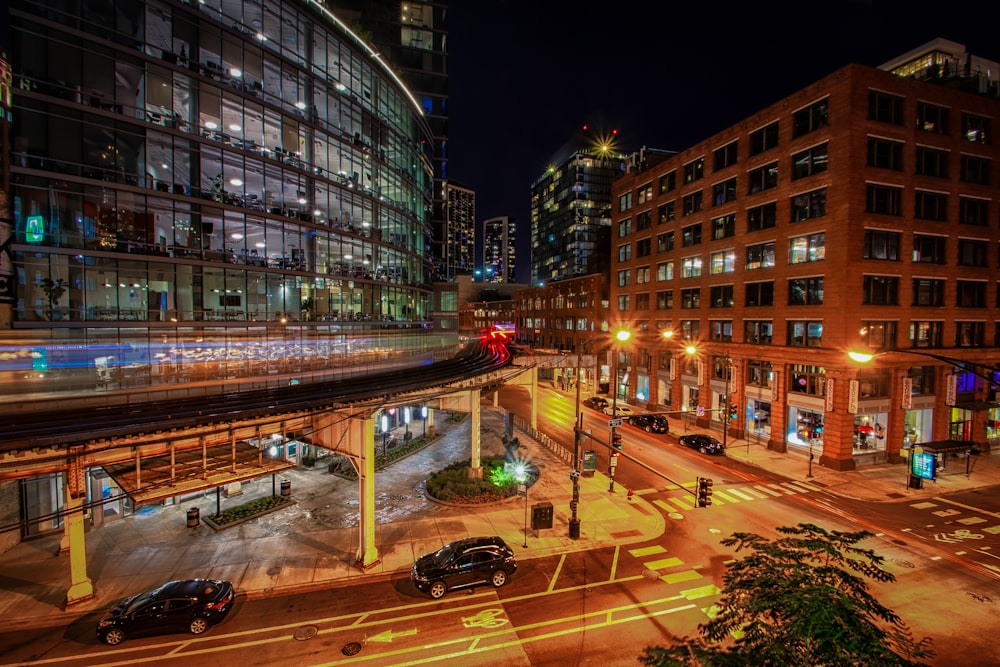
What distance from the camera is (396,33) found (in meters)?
55.7

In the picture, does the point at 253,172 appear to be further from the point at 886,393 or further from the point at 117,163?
the point at 886,393

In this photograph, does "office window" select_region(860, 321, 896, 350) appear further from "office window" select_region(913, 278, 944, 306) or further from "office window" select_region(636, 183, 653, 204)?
"office window" select_region(636, 183, 653, 204)

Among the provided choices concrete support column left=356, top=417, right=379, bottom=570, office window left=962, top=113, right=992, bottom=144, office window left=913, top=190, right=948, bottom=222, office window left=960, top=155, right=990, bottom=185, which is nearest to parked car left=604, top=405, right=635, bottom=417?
office window left=913, top=190, right=948, bottom=222

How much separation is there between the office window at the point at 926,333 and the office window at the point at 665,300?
18521 millimetres

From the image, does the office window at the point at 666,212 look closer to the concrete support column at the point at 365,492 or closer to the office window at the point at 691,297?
the office window at the point at 691,297

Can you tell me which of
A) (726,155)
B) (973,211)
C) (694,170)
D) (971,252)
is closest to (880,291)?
(971,252)

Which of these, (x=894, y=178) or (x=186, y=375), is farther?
(x=894, y=178)

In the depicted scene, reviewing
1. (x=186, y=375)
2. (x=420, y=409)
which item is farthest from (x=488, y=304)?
(x=186, y=375)

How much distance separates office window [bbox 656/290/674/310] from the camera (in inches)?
1820

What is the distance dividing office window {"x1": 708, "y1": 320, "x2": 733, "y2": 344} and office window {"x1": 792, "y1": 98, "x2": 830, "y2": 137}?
49.9ft

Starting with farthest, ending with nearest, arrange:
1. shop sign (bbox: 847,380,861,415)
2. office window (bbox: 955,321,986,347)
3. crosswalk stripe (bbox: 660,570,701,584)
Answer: office window (bbox: 955,321,986,347)
shop sign (bbox: 847,380,861,415)
crosswalk stripe (bbox: 660,570,701,584)

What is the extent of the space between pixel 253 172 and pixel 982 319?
177 ft

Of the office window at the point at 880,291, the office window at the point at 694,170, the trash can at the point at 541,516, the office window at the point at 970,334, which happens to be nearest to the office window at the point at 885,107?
the office window at the point at 880,291

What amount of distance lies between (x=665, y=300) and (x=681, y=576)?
113ft
